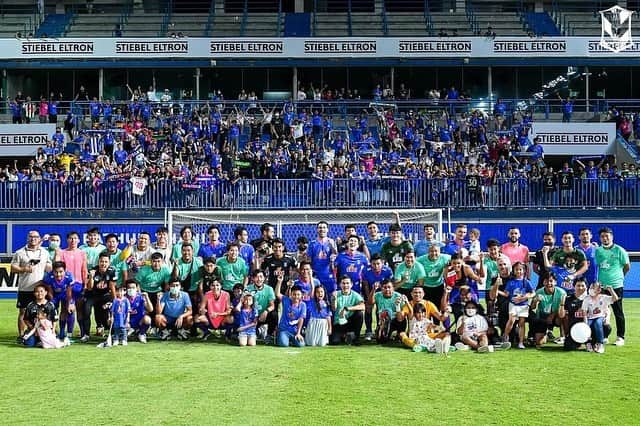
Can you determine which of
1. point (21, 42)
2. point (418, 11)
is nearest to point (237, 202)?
point (21, 42)

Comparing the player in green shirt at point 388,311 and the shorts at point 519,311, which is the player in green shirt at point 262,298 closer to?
the player in green shirt at point 388,311

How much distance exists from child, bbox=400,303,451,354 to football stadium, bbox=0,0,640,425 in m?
0.04

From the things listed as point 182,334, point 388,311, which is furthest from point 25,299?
point 388,311

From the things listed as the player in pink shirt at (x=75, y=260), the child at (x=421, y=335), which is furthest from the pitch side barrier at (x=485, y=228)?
the child at (x=421, y=335)

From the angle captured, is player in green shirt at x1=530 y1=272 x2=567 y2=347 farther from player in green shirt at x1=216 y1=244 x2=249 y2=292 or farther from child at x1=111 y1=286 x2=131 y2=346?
child at x1=111 y1=286 x2=131 y2=346

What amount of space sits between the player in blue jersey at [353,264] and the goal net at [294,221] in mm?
6356

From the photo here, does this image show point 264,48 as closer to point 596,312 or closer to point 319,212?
point 319,212

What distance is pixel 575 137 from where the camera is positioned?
1500 inches

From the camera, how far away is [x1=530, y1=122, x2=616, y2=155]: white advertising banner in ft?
124

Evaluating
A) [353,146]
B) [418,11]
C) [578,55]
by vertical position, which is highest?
[418,11]

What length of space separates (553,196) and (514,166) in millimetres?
3002

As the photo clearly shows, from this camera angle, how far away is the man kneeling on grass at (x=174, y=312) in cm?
1589

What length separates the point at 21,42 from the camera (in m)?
40.5

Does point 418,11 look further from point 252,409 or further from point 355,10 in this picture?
point 252,409
